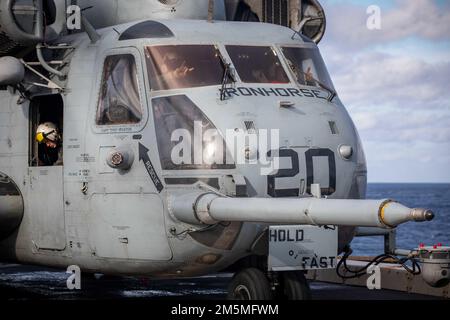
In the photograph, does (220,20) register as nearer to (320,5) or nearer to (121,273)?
(320,5)

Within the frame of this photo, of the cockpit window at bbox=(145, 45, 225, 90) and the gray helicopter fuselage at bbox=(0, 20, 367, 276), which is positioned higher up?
the cockpit window at bbox=(145, 45, 225, 90)

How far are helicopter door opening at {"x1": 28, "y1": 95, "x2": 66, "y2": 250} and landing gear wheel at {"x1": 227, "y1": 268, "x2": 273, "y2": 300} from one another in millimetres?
2618

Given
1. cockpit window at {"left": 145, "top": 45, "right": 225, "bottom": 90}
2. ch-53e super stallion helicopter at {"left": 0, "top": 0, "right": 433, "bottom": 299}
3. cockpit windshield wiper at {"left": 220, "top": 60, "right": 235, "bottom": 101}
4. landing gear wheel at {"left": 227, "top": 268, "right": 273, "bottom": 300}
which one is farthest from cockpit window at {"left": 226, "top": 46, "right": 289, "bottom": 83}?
landing gear wheel at {"left": 227, "top": 268, "right": 273, "bottom": 300}

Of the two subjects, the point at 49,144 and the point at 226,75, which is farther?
the point at 49,144

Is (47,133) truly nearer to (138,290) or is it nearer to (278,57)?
(278,57)

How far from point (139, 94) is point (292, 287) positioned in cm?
313

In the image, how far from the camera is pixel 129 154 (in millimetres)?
13109

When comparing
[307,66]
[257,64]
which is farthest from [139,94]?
[307,66]

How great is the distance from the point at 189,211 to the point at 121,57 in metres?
2.62

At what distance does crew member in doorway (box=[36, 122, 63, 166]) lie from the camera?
1451 centimetres

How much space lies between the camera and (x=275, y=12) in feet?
51.8

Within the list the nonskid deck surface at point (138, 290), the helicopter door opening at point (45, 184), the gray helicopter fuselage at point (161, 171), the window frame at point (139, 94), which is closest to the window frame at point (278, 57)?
the gray helicopter fuselage at point (161, 171)

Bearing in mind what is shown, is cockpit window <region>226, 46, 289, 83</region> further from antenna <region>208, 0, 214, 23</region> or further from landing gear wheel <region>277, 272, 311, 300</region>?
landing gear wheel <region>277, 272, 311, 300</region>

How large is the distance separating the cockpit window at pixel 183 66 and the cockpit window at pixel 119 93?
0.30m
